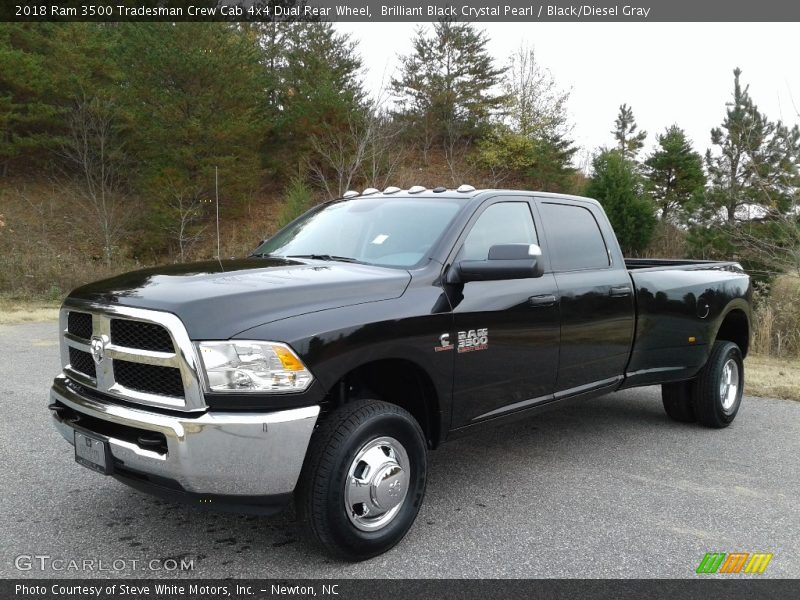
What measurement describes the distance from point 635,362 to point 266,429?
3.31m

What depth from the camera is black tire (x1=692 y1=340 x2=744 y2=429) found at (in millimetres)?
5734

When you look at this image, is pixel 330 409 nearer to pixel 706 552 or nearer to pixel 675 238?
pixel 706 552

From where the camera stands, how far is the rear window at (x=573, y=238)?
184 inches

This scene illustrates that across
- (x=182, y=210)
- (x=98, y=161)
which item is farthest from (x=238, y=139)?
(x=98, y=161)

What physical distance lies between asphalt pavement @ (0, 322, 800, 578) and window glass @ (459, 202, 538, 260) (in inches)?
60.3

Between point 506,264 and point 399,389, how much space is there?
901mm

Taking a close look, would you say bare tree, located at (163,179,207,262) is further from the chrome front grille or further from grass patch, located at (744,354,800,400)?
the chrome front grille

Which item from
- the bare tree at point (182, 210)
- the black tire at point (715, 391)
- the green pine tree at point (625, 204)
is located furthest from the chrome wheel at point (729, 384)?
the green pine tree at point (625, 204)

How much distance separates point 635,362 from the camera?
5148mm

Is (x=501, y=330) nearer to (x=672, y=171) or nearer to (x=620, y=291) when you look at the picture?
(x=620, y=291)

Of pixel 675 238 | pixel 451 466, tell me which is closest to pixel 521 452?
pixel 451 466

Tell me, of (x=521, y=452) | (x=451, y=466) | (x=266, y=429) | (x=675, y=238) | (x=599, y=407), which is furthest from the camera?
(x=675, y=238)

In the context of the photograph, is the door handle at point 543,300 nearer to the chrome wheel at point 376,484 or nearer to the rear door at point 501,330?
the rear door at point 501,330

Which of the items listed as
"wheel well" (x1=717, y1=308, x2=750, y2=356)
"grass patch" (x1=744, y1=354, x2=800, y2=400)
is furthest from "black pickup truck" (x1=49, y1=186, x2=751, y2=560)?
"grass patch" (x1=744, y1=354, x2=800, y2=400)
